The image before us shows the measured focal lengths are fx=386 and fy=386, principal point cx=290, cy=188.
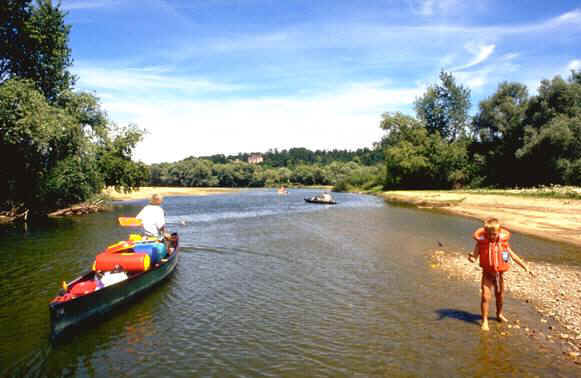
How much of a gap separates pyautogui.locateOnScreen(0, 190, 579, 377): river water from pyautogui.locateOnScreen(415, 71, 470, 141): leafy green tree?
6224 centimetres

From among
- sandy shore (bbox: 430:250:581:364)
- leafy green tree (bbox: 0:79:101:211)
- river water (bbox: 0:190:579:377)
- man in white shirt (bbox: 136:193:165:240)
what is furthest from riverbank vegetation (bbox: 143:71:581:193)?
leafy green tree (bbox: 0:79:101:211)

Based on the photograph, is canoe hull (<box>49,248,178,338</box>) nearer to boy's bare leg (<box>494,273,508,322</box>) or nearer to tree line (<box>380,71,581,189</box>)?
boy's bare leg (<box>494,273,508,322</box>)

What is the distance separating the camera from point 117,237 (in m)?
24.2

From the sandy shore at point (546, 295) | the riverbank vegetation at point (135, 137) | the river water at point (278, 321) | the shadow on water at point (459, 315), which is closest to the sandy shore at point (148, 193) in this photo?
the riverbank vegetation at point (135, 137)

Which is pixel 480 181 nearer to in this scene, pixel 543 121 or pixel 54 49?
pixel 543 121

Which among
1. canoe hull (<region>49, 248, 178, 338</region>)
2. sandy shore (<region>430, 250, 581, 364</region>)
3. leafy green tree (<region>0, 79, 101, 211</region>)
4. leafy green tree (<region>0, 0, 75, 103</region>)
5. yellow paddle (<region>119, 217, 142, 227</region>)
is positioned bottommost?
sandy shore (<region>430, 250, 581, 364</region>)

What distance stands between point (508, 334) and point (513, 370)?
5.61ft

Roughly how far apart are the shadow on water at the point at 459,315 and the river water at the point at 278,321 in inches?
1.9

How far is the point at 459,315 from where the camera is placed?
10.2m

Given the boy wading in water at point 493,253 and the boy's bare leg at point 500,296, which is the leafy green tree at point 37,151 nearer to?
the boy wading in water at point 493,253

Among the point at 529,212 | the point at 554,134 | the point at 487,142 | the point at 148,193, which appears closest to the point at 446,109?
the point at 487,142

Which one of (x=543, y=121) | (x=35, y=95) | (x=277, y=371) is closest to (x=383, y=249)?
(x=277, y=371)

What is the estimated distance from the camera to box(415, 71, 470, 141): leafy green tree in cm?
7669

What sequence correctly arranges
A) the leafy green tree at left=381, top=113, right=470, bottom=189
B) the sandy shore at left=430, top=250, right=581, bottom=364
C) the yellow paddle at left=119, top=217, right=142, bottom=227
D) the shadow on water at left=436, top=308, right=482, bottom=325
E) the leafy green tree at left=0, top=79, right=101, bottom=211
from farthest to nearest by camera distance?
the leafy green tree at left=381, top=113, right=470, bottom=189, the leafy green tree at left=0, top=79, right=101, bottom=211, the yellow paddle at left=119, top=217, right=142, bottom=227, the shadow on water at left=436, top=308, right=482, bottom=325, the sandy shore at left=430, top=250, right=581, bottom=364
